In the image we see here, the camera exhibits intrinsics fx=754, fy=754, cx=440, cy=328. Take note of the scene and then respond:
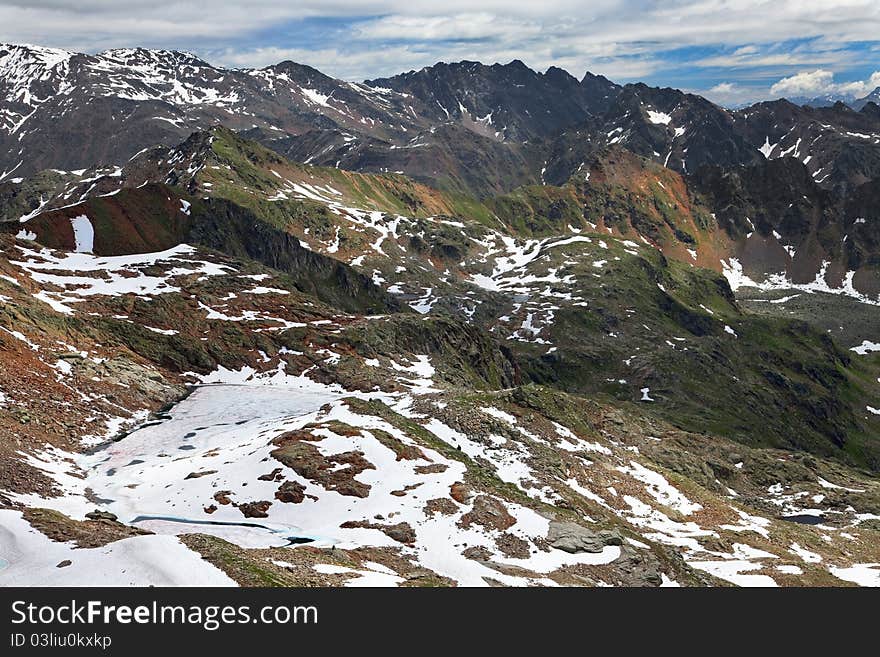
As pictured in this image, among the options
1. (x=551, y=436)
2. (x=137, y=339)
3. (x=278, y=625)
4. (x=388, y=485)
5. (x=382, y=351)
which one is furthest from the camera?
(x=382, y=351)

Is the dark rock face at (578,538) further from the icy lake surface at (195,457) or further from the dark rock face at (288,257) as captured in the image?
the dark rock face at (288,257)

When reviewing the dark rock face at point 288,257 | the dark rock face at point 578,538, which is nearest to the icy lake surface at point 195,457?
the dark rock face at point 578,538

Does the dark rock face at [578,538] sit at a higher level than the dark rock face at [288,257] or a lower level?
lower

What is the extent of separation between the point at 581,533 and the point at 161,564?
27.1 meters

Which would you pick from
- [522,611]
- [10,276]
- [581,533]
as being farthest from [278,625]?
[10,276]

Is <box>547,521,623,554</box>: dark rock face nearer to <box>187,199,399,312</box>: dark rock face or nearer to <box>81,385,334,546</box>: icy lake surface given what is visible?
<box>81,385,334,546</box>: icy lake surface

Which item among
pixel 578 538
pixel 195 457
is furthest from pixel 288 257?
pixel 578 538

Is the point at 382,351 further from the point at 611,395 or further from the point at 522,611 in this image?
the point at 611,395

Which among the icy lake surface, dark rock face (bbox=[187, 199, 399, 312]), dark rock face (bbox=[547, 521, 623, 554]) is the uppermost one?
dark rock face (bbox=[187, 199, 399, 312])

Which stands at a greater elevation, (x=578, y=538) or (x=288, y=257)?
(x=288, y=257)

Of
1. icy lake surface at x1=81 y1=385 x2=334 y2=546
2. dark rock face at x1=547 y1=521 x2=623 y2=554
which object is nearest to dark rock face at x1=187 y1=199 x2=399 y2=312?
icy lake surface at x1=81 y1=385 x2=334 y2=546

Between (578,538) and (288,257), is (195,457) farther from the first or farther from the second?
(288,257)

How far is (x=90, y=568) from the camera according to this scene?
91.9ft

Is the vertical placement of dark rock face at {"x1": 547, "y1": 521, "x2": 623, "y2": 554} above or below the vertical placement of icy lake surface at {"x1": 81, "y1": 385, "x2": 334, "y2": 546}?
below
